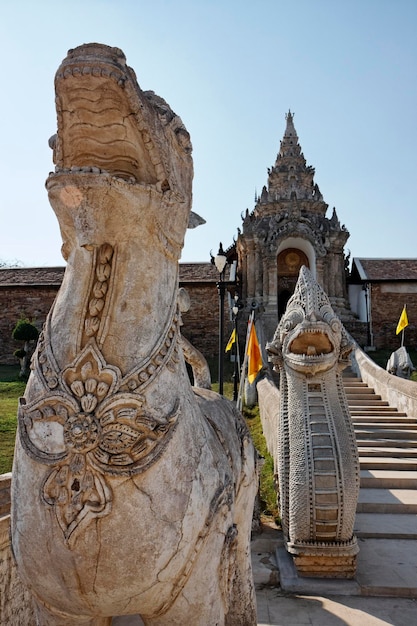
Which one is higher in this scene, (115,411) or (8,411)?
(115,411)

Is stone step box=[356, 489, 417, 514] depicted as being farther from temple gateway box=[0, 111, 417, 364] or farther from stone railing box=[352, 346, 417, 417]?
temple gateway box=[0, 111, 417, 364]

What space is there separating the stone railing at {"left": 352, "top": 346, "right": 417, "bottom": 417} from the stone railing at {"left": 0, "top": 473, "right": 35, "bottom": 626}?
9284 millimetres

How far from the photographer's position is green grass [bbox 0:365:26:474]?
23.9 feet

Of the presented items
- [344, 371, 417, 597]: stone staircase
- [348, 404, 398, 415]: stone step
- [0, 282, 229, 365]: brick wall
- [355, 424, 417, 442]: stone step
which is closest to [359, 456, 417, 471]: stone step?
[344, 371, 417, 597]: stone staircase

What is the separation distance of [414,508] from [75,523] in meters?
5.98

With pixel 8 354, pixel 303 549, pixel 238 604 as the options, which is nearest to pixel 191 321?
pixel 8 354

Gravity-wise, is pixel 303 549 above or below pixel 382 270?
below

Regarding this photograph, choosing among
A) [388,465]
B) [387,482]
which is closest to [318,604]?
[387,482]

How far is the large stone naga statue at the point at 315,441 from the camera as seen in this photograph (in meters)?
4.43

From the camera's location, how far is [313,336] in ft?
15.7

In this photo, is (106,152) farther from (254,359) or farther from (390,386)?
(390,386)

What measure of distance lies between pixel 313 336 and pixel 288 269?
21.7m

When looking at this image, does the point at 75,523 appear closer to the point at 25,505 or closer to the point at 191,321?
the point at 25,505

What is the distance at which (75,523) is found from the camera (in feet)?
5.63
